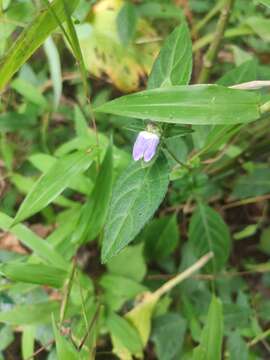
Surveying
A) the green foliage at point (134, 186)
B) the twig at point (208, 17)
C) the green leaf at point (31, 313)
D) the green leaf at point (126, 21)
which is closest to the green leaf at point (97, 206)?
the green foliage at point (134, 186)

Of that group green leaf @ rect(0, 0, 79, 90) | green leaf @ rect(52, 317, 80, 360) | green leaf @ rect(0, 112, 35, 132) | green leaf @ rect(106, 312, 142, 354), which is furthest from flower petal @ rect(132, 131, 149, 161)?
green leaf @ rect(0, 112, 35, 132)

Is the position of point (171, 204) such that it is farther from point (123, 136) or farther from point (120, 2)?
point (120, 2)

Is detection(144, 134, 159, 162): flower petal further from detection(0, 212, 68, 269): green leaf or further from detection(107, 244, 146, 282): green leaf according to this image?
detection(107, 244, 146, 282): green leaf

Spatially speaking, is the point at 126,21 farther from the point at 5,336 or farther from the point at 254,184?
the point at 5,336

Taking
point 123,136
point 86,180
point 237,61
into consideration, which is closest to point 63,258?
point 86,180

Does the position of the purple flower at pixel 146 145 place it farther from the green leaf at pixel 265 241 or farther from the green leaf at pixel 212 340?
the green leaf at pixel 265 241
